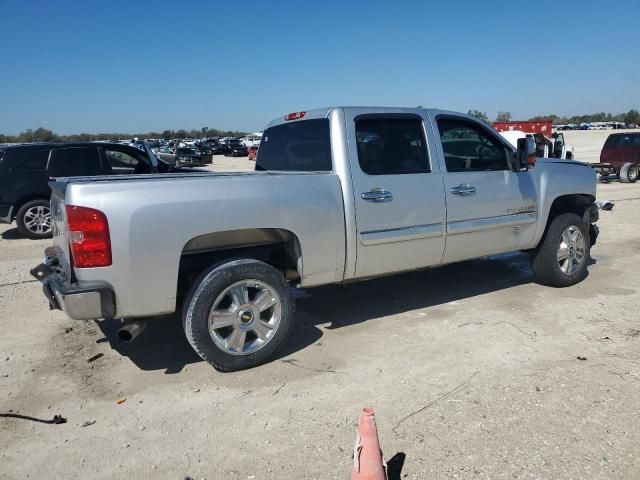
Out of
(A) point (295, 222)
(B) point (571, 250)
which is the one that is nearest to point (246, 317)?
(A) point (295, 222)

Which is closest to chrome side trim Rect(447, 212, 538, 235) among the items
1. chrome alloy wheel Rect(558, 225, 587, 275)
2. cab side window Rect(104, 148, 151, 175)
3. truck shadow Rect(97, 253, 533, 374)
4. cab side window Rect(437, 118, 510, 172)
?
cab side window Rect(437, 118, 510, 172)

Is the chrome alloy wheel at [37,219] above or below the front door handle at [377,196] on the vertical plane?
below

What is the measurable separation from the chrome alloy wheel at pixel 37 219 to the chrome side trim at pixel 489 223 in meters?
7.88

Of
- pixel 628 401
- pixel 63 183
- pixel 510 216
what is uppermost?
pixel 63 183

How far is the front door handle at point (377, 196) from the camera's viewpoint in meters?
4.29

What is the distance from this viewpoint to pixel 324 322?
16.2ft

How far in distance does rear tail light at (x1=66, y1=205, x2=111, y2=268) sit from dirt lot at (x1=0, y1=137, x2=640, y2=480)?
0.98 metres

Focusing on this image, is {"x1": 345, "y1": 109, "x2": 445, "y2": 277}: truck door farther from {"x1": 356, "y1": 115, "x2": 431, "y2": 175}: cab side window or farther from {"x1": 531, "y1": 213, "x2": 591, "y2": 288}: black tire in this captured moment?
{"x1": 531, "y1": 213, "x2": 591, "y2": 288}: black tire

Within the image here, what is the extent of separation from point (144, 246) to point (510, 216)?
353 cm

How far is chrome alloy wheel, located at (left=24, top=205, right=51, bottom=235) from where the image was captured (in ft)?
31.8

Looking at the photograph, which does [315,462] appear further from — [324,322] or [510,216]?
[510,216]

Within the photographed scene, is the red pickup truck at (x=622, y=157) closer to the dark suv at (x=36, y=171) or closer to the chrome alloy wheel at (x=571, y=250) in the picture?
the chrome alloy wheel at (x=571, y=250)

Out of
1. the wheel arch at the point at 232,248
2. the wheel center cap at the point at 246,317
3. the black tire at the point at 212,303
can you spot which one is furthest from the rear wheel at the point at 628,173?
the wheel center cap at the point at 246,317

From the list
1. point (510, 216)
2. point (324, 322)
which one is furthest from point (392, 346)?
point (510, 216)
